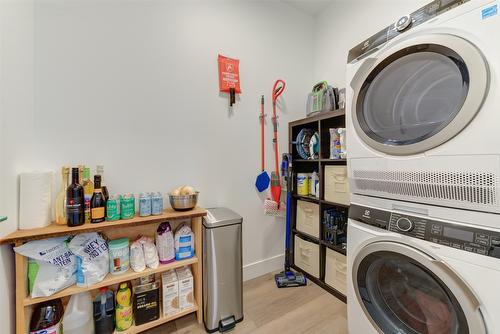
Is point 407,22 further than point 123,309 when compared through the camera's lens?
No

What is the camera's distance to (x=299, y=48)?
2090 mm

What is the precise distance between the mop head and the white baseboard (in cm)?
14

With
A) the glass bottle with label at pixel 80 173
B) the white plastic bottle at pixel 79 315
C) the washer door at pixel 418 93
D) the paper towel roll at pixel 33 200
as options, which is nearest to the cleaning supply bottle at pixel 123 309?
the white plastic bottle at pixel 79 315

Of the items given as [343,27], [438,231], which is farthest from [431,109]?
[343,27]

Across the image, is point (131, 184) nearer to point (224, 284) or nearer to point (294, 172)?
point (224, 284)

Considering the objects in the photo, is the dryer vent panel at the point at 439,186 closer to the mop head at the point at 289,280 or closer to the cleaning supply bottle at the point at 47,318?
the mop head at the point at 289,280

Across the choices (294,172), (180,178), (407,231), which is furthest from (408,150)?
(180,178)

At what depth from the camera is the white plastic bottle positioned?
42.0 inches

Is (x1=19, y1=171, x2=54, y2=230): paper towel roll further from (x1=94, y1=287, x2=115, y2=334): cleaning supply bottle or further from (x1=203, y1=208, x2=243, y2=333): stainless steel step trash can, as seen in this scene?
(x1=203, y1=208, x2=243, y2=333): stainless steel step trash can

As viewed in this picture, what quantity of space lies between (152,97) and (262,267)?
1.67 meters

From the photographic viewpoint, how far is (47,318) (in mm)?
1042

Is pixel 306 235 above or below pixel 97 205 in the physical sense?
below

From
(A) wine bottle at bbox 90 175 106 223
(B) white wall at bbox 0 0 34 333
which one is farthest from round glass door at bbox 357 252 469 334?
(B) white wall at bbox 0 0 34 333

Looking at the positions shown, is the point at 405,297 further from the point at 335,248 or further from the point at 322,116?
the point at 322,116
